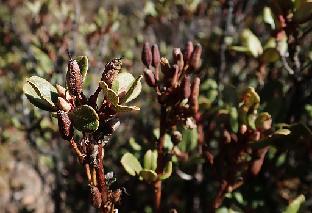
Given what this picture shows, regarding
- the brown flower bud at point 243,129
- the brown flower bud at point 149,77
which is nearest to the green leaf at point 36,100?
the brown flower bud at point 149,77

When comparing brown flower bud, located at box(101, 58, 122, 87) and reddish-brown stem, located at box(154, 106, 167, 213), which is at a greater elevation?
brown flower bud, located at box(101, 58, 122, 87)

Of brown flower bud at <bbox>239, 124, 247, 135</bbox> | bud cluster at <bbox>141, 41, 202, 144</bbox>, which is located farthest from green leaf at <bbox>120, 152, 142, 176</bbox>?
brown flower bud at <bbox>239, 124, 247, 135</bbox>

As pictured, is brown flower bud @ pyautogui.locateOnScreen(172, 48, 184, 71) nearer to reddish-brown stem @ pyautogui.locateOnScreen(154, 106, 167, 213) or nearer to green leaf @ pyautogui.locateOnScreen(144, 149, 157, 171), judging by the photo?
reddish-brown stem @ pyautogui.locateOnScreen(154, 106, 167, 213)

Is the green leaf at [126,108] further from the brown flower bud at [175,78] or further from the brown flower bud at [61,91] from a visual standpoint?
the brown flower bud at [175,78]

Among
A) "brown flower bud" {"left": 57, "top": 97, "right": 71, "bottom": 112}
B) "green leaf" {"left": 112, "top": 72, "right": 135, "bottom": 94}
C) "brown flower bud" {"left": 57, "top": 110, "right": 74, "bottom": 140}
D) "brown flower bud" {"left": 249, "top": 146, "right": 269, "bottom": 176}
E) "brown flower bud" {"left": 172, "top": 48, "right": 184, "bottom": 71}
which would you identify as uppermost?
"brown flower bud" {"left": 172, "top": 48, "right": 184, "bottom": 71}

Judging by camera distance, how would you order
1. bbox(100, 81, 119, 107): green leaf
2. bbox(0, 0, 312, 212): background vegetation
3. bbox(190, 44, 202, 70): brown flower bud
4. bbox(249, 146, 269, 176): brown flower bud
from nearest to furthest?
bbox(100, 81, 119, 107): green leaf, bbox(190, 44, 202, 70): brown flower bud, bbox(249, 146, 269, 176): brown flower bud, bbox(0, 0, 312, 212): background vegetation

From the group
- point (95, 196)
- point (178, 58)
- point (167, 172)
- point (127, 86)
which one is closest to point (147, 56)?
point (178, 58)

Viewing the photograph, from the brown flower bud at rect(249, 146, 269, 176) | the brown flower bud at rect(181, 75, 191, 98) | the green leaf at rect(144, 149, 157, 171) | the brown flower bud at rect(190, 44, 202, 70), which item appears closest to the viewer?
the brown flower bud at rect(181, 75, 191, 98)

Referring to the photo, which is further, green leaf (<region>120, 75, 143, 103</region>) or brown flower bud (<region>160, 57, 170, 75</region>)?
brown flower bud (<region>160, 57, 170, 75</region>)
